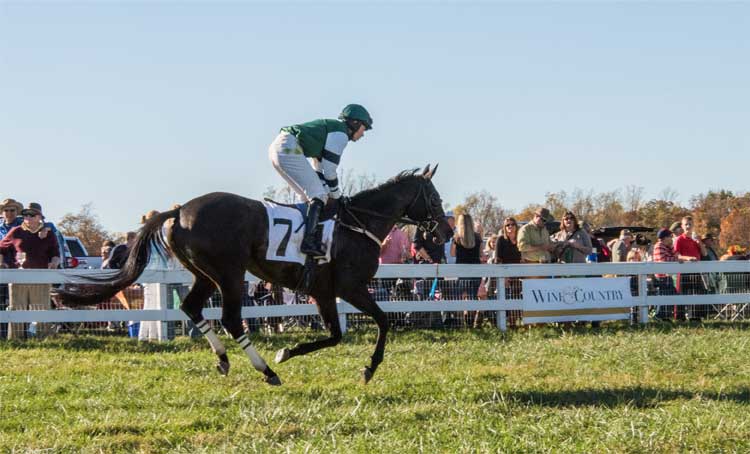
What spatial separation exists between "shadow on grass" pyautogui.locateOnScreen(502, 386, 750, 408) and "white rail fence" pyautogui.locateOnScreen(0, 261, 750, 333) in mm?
5673

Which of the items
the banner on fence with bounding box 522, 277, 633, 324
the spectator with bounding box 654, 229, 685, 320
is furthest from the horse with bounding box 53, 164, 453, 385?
the spectator with bounding box 654, 229, 685, 320

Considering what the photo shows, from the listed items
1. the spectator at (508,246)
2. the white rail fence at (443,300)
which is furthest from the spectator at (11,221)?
the spectator at (508,246)

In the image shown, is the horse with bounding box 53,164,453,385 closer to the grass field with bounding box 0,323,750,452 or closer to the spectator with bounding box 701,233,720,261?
the grass field with bounding box 0,323,750,452

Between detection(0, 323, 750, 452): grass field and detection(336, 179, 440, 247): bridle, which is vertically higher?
detection(336, 179, 440, 247): bridle

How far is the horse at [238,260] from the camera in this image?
8.77 m

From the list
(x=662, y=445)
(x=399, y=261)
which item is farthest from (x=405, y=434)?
(x=399, y=261)

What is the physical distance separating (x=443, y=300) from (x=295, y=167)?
20.4ft

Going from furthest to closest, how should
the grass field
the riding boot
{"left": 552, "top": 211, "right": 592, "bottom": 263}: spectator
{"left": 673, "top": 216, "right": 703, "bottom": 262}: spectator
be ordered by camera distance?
{"left": 673, "top": 216, "right": 703, "bottom": 262}: spectator < {"left": 552, "top": 211, "right": 592, "bottom": 263}: spectator < the riding boot < the grass field

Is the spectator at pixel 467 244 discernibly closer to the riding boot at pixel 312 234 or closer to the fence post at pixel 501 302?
the fence post at pixel 501 302

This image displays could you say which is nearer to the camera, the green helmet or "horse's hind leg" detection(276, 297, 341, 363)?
"horse's hind leg" detection(276, 297, 341, 363)

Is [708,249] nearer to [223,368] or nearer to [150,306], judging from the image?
[150,306]

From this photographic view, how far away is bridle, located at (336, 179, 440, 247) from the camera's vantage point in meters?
9.92

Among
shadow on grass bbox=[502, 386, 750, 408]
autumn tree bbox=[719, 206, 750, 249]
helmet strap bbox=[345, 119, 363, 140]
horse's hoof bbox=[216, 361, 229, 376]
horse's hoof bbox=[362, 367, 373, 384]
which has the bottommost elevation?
shadow on grass bbox=[502, 386, 750, 408]

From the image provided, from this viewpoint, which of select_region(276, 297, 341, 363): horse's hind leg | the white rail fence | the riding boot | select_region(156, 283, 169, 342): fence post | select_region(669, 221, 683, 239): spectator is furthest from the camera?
select_region(669, 221, 683, 239): spectator
